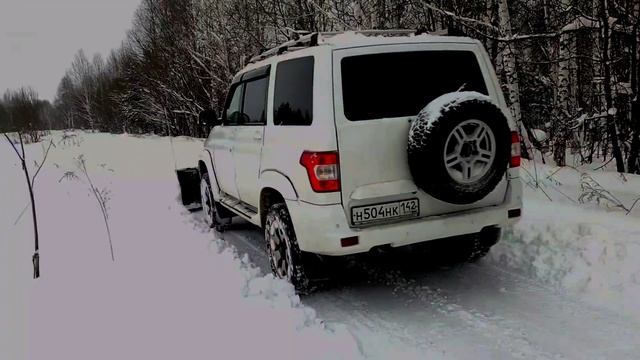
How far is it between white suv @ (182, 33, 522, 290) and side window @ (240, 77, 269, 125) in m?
0.50

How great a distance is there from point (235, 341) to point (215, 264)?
160cm

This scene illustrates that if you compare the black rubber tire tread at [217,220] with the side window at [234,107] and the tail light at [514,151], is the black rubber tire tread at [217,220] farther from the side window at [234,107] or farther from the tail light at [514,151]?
the tail light at [514,151]

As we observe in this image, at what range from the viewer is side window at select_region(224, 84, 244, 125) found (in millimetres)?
5459

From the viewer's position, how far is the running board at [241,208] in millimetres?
4823

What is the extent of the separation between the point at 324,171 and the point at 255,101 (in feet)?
5.49

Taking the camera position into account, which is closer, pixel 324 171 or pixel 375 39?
pixel 324 171

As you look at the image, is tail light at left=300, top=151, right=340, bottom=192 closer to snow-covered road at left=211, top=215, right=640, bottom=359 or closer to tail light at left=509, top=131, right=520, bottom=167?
snow-covered road at left=211, top=215, right=640, bottom=359

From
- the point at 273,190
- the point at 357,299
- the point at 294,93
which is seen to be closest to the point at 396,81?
the point at 294,93

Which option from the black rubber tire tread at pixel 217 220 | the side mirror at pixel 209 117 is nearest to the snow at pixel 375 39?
the side mirror at pixel 209 117

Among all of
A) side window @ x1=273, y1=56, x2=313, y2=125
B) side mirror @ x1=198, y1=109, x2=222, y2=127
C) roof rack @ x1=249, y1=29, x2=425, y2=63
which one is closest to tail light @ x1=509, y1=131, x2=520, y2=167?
roof rack @ x1=249, y1=29, x2=425, y2=63

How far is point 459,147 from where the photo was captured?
3545 mm

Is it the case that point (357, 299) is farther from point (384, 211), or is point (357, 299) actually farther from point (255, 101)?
point (255, 101)

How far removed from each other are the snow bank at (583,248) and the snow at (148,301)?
1.96 meters

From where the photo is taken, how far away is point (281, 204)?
4.20 metres
